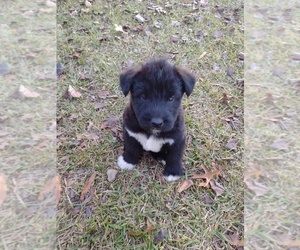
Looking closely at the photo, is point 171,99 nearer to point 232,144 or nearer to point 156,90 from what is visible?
point 156,90

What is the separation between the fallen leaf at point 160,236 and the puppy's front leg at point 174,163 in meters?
0.58

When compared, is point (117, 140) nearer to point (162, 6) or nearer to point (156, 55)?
point (156, 55)

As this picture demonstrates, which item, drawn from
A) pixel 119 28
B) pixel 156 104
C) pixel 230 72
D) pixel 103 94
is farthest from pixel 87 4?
pixel 156 104

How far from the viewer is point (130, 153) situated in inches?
133

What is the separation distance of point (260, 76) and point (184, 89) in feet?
2.52

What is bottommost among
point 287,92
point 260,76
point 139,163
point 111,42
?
point 139,163

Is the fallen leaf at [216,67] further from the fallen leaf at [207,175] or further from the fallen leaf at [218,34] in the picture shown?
the fallen leaf at [207,175]

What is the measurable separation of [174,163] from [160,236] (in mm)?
728

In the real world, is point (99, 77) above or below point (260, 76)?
below

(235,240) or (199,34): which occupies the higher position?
(199,34)

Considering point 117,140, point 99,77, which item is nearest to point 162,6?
point 99,77

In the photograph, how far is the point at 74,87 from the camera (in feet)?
14.7

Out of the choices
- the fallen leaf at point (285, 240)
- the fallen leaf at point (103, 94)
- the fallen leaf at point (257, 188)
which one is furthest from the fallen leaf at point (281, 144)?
the fallen leaf at point (103, 94)

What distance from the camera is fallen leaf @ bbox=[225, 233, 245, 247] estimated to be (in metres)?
2.90
